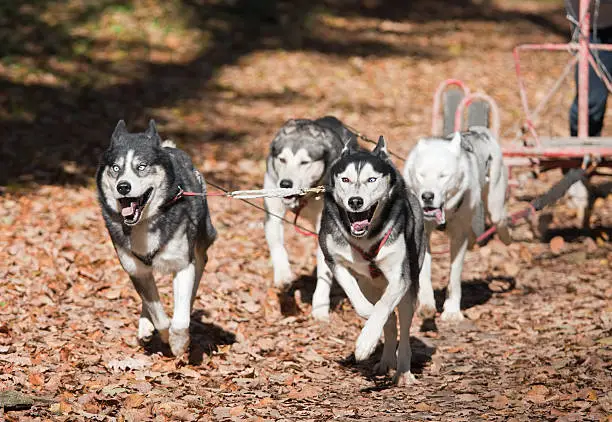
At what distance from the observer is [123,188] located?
6094 mm

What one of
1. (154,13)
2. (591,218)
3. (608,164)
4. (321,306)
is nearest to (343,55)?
(154,13)

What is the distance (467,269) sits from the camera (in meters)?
10.0

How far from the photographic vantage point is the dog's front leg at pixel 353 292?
6234mm

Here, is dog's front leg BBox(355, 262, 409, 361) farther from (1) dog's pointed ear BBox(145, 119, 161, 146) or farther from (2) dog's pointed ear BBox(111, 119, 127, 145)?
(2) dog's pointed ear BBox(111, 119, 127, 145)

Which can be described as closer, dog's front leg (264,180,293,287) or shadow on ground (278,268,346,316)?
dog's front leg (264,180,293,287)

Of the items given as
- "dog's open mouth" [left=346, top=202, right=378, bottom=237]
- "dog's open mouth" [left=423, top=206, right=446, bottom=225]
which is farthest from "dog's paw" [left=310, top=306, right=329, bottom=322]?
"dog's open mouth" [left=346, top=202, right=378, bottom=237]

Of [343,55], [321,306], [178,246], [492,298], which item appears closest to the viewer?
[178,246]

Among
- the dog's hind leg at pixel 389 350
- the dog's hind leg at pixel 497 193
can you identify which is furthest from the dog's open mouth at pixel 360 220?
the dog's hind leg at pixel 497 193

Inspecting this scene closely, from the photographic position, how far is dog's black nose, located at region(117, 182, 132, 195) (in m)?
6.09

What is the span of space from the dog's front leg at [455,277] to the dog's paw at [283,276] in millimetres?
1386

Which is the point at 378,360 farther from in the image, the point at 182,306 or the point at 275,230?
the point at 182,306

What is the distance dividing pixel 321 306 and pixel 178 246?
6.59ft

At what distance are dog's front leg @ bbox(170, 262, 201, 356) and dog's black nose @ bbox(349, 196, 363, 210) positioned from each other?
4.45 ft

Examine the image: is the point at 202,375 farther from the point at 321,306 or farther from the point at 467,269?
the point at 467,269
